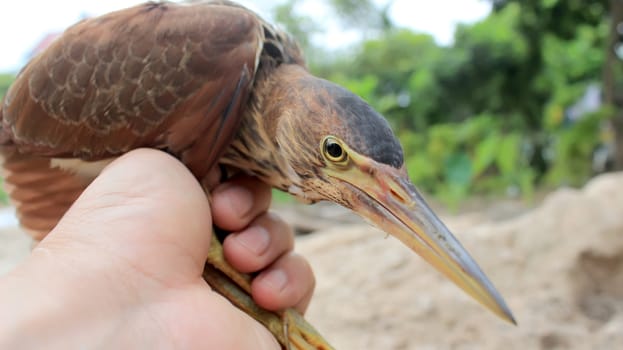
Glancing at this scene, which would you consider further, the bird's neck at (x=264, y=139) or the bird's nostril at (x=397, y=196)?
the bird's neck at (x=264, y=139)

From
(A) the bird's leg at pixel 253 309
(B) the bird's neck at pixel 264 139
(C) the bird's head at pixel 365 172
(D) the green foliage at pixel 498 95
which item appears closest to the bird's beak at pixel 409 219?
(C) the bird's head at pixel 365 172

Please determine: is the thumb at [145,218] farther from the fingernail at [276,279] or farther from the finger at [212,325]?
the fingernail at [276,279]

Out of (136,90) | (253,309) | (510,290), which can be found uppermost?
(136,90)

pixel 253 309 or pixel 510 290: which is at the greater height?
pixel 253 309

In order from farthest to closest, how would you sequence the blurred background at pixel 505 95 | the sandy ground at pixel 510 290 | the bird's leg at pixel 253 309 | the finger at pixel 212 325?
1. the blurred background at pixel 505 95
2. the sandy ground at pixel 510 290
3. the bird's leg at pixel 253 309
4. the finger at pixel 212 325

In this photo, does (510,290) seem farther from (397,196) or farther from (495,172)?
(495,172)

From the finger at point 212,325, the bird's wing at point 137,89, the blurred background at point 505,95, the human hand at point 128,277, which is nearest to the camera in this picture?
the human hand at point 128,277

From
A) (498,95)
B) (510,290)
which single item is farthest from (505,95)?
(510,290)
